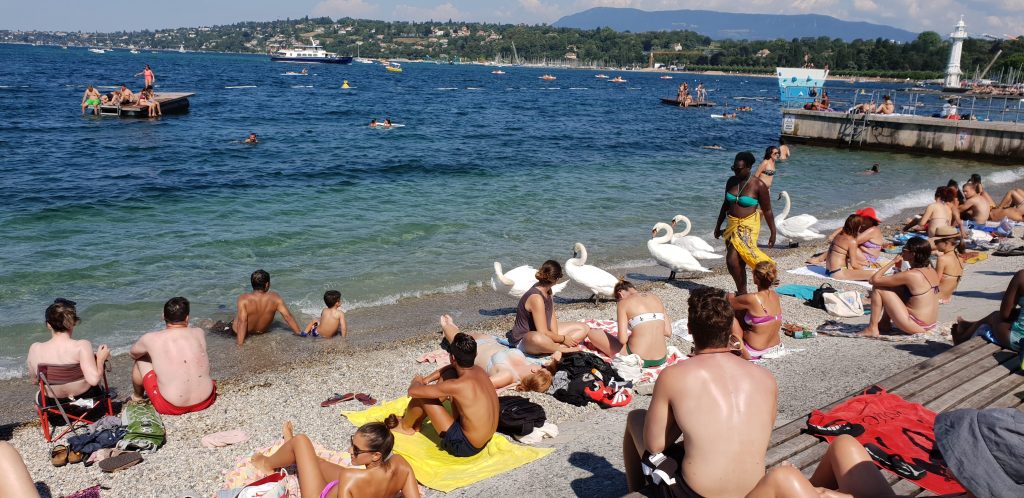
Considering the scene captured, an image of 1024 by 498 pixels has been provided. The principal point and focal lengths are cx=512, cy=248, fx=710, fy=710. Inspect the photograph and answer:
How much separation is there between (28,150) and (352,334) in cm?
2078

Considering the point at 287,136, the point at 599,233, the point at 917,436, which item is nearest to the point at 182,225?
the point at 599,233

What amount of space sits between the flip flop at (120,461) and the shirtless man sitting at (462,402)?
6.37 ft

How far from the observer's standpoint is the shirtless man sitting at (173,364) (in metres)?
6.28

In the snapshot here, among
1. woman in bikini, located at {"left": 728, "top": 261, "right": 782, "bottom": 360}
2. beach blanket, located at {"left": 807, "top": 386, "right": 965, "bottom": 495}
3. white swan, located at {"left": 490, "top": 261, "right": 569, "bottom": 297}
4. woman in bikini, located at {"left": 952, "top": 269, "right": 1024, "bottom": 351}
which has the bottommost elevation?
white swan, located at {"left": 490, "top": 261, "right": 569, "bottom": 297}

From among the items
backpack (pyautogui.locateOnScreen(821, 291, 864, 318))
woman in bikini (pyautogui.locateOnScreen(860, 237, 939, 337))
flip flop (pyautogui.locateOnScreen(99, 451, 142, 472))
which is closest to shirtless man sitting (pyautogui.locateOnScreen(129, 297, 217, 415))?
flip flop (pyautogui.locateOnScreen(99, 451, 142, 472))

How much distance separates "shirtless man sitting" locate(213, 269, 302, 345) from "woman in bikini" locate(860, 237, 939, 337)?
6.89 m

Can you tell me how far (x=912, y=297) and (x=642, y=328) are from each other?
3.17 m

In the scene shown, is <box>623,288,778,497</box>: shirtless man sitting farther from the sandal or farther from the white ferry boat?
the white ferry boat

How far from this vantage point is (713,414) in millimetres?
3211

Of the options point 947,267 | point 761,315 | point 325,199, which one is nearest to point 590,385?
point 761,315

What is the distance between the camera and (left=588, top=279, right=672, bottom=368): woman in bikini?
7.05 metres

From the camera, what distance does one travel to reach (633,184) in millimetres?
22016

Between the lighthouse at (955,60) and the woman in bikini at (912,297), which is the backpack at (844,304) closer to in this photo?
the woman in bikini at (912,297)

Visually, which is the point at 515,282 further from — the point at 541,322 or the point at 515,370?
the point at 515,370
